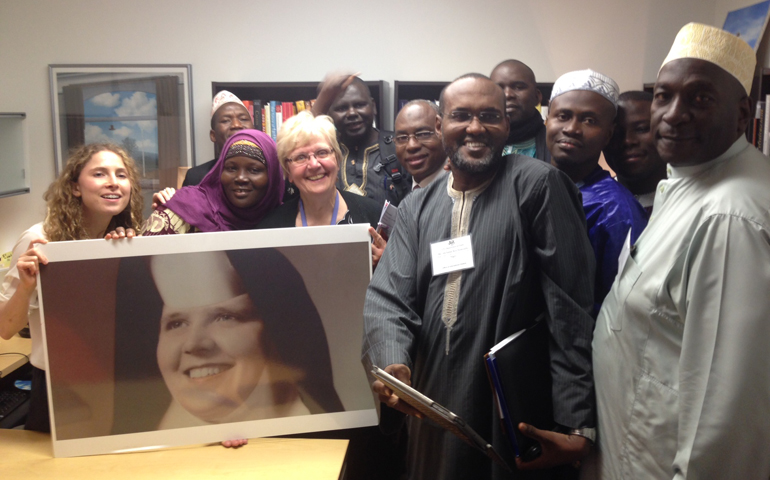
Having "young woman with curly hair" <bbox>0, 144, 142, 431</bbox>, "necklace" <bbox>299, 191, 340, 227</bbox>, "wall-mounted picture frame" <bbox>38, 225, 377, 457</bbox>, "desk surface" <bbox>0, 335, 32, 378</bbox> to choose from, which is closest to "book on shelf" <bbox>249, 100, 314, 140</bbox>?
"necklace" <bbox>299, 191, 340, 227</bbox>

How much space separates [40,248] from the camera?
1843mm

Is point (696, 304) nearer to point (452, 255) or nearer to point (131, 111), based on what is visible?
point (452, 255)

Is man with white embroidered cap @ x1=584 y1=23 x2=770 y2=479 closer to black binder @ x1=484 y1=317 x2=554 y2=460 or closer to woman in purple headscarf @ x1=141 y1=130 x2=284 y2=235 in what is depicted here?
black binder @ x1=484 y1=317 x2=554 y2=460

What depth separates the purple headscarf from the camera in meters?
2.39

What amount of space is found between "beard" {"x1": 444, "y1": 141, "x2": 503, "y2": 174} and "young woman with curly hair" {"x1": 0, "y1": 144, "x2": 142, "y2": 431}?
4.47 ft

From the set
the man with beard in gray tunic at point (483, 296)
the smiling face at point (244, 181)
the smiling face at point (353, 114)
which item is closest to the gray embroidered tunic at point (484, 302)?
the man with beard in gray tunic at point (483, 296)

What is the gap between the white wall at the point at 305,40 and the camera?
423cm

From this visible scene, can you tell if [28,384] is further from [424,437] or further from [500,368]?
[500,368]

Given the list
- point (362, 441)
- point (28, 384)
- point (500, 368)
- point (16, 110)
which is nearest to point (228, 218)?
point (362, 441)

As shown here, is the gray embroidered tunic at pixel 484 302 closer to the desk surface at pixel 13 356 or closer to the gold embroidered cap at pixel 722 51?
the gold embroidered cap at pixel 722 51

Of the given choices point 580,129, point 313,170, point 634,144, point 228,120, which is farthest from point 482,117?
point 228,120

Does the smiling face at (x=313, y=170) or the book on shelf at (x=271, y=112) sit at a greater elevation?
the book on shelf at (x=271, y=112)

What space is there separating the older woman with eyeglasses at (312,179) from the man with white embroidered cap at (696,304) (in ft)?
3.98

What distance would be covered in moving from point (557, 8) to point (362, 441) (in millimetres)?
3691
